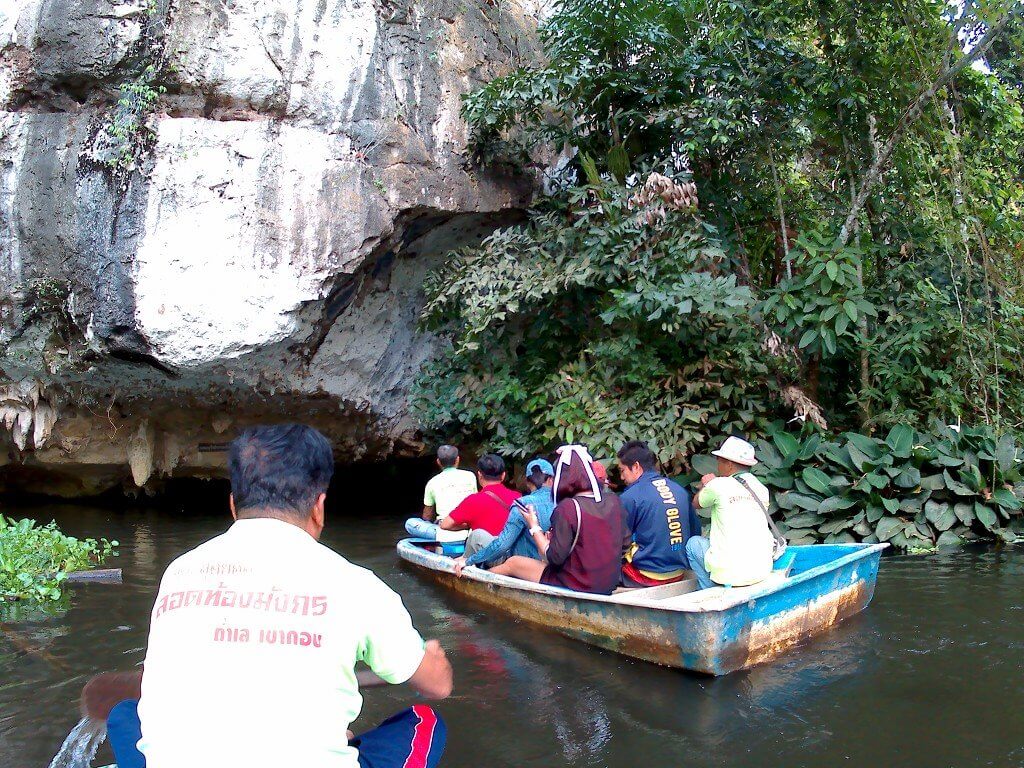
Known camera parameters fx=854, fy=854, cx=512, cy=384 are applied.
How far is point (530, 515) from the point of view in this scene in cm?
640

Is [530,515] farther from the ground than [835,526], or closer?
farther from the ground

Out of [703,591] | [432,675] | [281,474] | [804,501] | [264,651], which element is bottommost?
[703,591]

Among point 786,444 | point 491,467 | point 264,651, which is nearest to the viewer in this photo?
point 264,651

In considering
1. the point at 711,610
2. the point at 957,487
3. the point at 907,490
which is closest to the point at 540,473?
the point at 711,610

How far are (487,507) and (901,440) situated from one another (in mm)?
4477

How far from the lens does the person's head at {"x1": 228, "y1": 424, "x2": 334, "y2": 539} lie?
214 centimetres

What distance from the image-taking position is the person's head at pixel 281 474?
2143 millimetres

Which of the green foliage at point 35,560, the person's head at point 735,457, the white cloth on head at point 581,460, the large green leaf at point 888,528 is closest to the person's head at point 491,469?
the white cloth on head at point 581,460

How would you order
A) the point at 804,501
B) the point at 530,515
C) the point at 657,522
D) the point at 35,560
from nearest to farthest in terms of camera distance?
the point at 657,522 < the point at 530,515 < the point at 35,560 < the point at 804,501

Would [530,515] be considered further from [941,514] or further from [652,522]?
[941,514]

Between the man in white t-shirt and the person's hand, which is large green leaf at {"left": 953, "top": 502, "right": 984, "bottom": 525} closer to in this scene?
the person's hand

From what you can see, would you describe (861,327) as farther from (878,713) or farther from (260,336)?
(260,336)

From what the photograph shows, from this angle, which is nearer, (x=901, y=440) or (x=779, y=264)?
(x=901, y=440)

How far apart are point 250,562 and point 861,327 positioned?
8.69m
